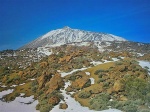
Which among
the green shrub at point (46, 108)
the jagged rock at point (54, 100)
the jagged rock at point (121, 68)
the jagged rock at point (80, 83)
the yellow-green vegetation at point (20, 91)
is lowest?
the green shrub at point (46, 108)

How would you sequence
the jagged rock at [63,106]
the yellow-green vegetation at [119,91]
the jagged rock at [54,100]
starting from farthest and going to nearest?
1. the jagged rock at [54,100]
2. the jagged rock at [63,106]
3. the yellow-green vegetation at [119,91]

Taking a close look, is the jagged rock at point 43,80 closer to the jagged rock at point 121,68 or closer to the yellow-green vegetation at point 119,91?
the yellow-green vegetation at point 119,91

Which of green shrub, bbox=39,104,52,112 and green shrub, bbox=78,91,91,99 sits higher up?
green shrub, bbox=78,91,91,99

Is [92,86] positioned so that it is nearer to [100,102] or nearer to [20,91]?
[100,102]

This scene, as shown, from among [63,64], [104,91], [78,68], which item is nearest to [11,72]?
[63,64]

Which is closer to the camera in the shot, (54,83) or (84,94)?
(84,94)

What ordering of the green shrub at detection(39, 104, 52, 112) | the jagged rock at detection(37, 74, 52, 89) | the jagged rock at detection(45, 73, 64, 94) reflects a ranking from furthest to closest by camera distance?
the jagged rock at detection(37, 74, 52, 89)
the jagged rock at detection(45, 73, 64, 94)
the green shrub at detection(39, 104, 52, 112)

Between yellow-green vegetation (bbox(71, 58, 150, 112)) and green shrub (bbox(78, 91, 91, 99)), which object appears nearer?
yellow-green vegetation (bbox(71, 58, 150, 112))

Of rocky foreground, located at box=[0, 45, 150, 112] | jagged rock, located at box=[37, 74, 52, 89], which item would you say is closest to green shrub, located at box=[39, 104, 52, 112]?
rocky foreground, located at box=[0, 45, 150, 112]

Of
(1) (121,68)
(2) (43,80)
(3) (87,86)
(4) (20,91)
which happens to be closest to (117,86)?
(3) (87,86)

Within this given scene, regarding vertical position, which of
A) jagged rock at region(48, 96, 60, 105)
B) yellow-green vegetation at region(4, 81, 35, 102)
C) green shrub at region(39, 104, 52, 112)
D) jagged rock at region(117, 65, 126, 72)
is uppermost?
jagged rock at region(117, 65, 126, 72)

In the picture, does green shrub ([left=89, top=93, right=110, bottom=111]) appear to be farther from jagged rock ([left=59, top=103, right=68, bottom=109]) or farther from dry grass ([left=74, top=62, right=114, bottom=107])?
jagged rock ([left=59, top=103, right=68, bottom=109])

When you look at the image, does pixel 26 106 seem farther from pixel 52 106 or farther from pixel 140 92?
pixel 140 92

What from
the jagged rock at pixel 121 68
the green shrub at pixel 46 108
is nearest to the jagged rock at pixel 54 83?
the green shrub at pixel 46 108
